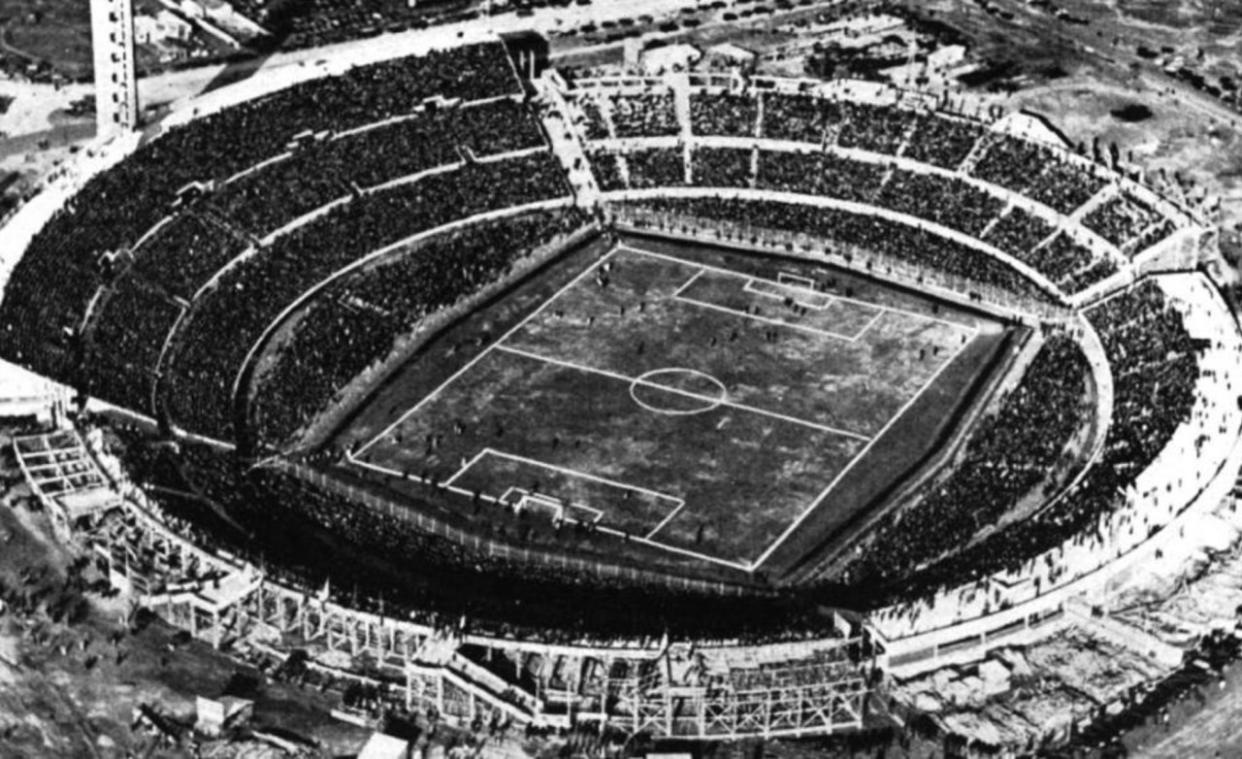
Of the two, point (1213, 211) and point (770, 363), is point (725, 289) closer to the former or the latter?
point (770, 363)

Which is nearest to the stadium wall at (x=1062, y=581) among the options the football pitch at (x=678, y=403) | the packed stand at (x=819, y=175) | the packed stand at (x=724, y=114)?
the football pitch at (x=678, y=403)

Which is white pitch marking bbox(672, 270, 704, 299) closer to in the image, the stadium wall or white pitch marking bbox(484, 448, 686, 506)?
white pitch marking bbox(484, 448, 686, 506)

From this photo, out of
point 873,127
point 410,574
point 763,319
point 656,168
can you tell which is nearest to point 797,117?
point 873,127

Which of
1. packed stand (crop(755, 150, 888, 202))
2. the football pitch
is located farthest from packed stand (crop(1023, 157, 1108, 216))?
the football pitch

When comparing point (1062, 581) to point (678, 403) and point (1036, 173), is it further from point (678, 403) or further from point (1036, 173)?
point (1036, 173)

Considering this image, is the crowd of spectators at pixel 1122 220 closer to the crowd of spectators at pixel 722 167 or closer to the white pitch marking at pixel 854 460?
the white pitch marking at pixel 854 460

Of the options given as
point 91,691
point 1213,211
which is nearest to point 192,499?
point 91,691
